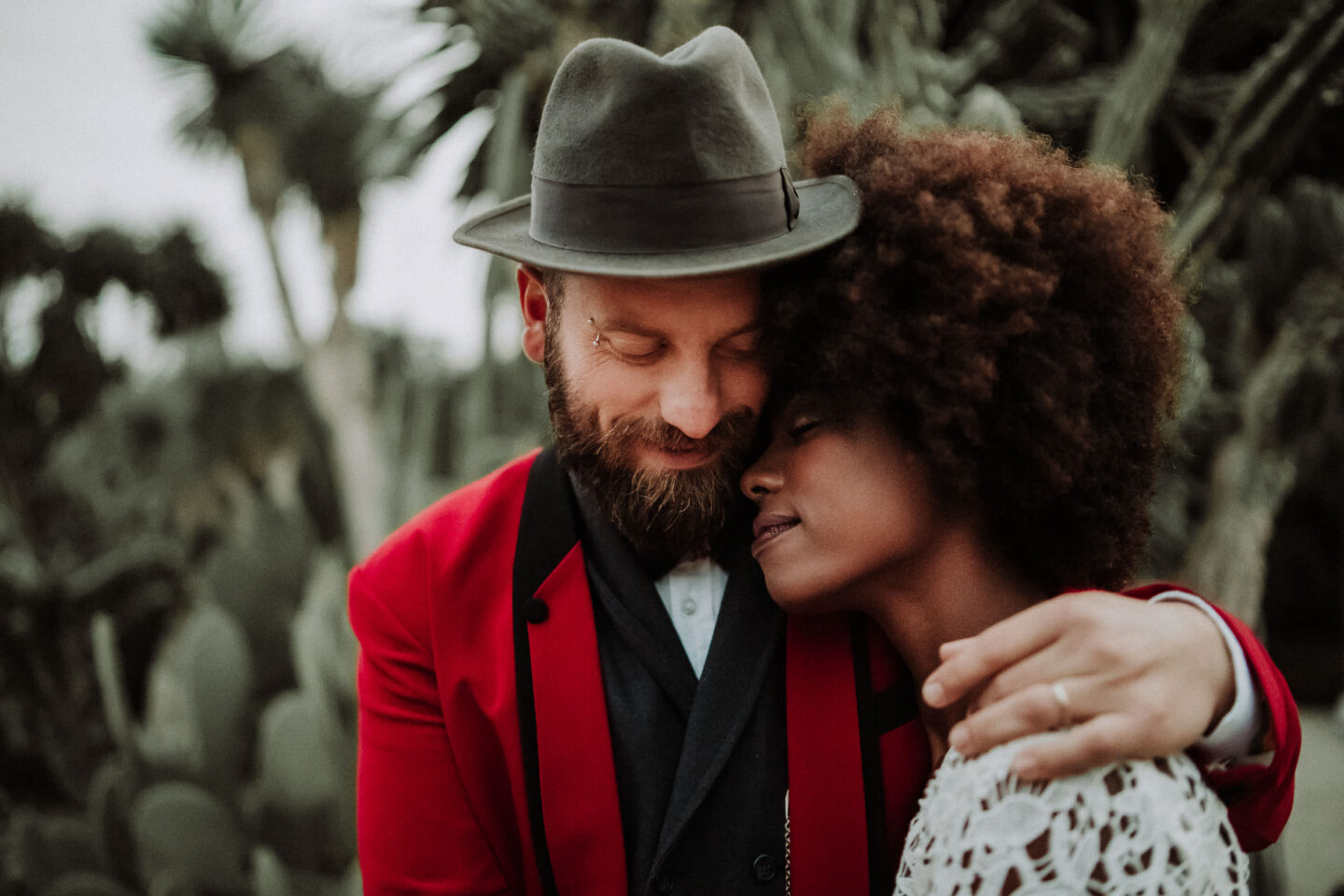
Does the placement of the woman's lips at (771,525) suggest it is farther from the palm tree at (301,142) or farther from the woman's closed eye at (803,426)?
the palm tree at (301,142)

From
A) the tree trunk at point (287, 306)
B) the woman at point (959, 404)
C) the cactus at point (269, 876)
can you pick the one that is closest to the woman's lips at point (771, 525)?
the woman at point (959, 404)

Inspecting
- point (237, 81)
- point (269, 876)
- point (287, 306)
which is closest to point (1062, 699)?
point (269, 876)

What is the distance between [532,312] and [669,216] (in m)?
0.50

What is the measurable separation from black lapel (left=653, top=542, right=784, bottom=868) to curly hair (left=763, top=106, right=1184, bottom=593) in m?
0.38

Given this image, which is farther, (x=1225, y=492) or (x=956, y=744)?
(x=1225, y=492)

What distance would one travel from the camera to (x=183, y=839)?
12.5 feet

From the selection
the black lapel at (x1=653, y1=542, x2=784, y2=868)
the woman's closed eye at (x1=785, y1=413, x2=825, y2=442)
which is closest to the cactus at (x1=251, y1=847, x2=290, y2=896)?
the black lapel at (x1=653, y1=542, x2=784, y2=868)

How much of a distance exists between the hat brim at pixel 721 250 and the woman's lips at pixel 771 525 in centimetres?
43

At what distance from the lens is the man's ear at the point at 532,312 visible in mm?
1818

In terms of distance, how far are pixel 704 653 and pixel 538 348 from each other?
69 cm

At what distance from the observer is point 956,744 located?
129cm

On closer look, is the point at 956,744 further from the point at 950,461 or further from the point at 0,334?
the point at 0,334

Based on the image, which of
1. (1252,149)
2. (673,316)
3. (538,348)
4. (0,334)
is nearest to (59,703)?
(0,334)

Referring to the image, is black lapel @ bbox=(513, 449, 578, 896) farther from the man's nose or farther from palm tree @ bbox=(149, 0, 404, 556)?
palm tree @ bbox=(149, 0, 404, 556)
